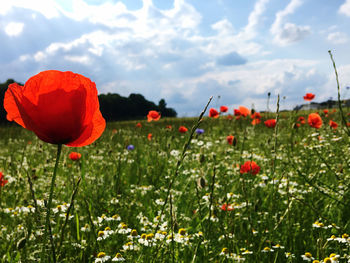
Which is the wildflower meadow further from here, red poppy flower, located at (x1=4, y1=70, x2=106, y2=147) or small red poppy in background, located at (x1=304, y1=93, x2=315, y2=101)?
small red poppy in background, located at (x1=304, y1=93, x2=315, y2=101)

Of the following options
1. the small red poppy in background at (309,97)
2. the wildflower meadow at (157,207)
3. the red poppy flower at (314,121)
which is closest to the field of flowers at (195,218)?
the wildflower meadow at (157,207)

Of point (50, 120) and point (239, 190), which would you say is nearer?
point (50, 120)

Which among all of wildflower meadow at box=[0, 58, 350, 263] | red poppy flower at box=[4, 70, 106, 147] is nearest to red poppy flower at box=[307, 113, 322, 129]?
wildflower meadow at box=[0, 58, 350, 263]

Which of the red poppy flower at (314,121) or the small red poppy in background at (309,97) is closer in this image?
the red poppy flower at (314,121)

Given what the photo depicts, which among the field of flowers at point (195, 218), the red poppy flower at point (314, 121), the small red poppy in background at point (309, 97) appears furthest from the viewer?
the small red poppy in background at point (309, 97)

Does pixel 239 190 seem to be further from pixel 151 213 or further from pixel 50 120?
pixel 50 120

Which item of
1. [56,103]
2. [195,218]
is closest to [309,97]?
[195,218]

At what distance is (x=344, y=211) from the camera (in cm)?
291

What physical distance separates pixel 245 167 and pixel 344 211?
1.17m

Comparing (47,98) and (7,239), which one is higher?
(47,98)

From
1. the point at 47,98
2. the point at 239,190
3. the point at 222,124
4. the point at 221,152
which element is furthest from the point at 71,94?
the point at 222,124

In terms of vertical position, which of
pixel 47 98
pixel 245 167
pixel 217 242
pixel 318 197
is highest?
pixel 47 98

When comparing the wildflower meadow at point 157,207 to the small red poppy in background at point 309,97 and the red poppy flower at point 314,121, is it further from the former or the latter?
the small red poppy in background at point 309,97

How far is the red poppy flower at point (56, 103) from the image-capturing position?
88 centimetres
